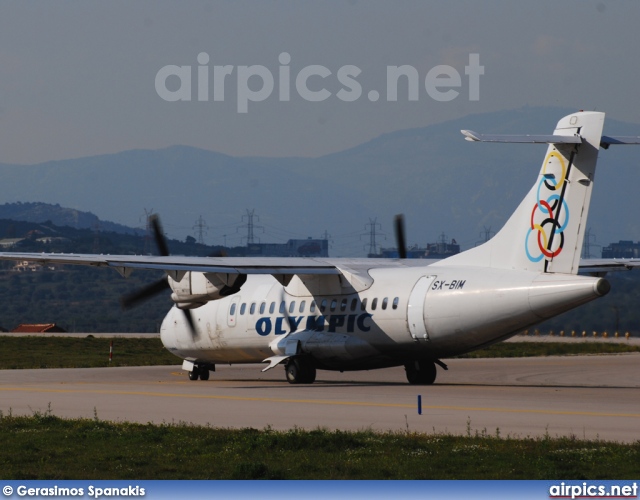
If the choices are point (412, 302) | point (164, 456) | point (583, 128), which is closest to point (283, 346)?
point (412, 302)

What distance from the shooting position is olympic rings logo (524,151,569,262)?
26.5 metres

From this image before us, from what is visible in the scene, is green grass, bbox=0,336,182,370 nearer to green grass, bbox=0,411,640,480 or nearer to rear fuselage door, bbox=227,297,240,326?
rear fuselage door, bbox=227,297,240,326

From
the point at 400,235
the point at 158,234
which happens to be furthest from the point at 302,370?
the point at 158,234

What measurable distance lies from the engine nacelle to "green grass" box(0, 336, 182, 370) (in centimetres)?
1356

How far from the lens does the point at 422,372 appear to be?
31375 millimetres

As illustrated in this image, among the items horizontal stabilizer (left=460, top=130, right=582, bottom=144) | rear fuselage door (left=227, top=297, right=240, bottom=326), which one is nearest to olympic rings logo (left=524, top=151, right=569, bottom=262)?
horizontal stabilizer (left=460, top=130, right=582, bottom=144)

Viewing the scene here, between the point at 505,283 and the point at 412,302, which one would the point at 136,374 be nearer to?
the point at 412,302

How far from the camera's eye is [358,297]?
30812mm

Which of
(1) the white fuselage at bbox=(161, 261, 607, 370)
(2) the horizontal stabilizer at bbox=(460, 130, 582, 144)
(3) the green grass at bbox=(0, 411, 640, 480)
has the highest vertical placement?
(2) the horizontal stabilizer at bbox=(460, 130, 582, 144)

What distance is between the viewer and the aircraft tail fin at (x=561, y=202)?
26281 mm

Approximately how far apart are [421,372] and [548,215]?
6758 mm

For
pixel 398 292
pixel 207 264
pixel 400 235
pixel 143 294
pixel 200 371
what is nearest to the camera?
pixel 398 292

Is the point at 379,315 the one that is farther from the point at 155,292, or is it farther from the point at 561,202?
the point at 155,292

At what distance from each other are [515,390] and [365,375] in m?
11.0
